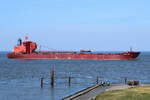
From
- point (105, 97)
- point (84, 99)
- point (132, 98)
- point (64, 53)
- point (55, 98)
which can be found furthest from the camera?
point (64, 53)

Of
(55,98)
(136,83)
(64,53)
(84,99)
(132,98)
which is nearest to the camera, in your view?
(132,98)

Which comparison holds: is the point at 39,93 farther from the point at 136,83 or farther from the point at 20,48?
the point at 20,48

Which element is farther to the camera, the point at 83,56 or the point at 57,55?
the point at 57,55

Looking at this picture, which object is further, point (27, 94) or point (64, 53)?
point (64, 53)

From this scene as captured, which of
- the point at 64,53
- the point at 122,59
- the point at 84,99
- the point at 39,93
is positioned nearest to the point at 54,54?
the point at 64,53

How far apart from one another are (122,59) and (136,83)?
375 ft

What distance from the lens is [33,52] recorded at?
16600 centimetres

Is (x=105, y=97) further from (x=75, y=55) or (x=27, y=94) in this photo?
(x=75, y=55)

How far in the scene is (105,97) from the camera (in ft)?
98.9

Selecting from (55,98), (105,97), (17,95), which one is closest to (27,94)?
(17,95)

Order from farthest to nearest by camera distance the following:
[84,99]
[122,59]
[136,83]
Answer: [122,59]
[136,83]
[84,99]

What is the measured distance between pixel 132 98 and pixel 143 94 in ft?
5.67

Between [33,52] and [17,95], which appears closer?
[17,95]

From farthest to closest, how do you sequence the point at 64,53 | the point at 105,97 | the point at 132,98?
the point at 64,53 < the point at 105,97 < the point at 132,98
